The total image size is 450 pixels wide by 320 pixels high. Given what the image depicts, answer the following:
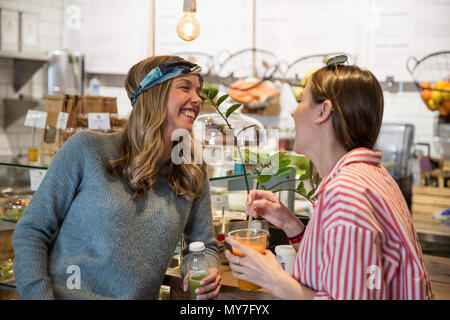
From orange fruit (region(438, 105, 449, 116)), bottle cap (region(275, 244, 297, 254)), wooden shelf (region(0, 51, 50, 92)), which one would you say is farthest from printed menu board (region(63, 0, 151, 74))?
bottle cap (region(275, 244, 297, 254))

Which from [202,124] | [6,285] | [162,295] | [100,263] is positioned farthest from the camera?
[202,124]

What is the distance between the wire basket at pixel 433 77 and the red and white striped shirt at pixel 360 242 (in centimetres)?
319

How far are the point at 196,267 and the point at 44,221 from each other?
0.49m

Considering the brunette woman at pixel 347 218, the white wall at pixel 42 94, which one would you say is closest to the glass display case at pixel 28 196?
the brunette woman at pixel 347 218

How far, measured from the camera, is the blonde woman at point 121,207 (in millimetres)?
1532

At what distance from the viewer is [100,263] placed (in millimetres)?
1533

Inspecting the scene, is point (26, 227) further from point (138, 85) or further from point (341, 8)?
point (341, 8)

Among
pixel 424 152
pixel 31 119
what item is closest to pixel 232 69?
pixel 424 152

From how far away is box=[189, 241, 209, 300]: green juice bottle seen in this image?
154 centimetres

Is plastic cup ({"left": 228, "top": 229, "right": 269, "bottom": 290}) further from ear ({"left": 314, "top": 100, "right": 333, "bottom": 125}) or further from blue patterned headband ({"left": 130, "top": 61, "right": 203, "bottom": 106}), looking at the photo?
blue patterned headband ({"left": 130, "top": 61, "right": 203, "bottom": 106})

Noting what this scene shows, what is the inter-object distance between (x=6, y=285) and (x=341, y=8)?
3.84 m

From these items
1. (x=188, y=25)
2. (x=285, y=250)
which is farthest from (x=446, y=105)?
(x=285, y=250)

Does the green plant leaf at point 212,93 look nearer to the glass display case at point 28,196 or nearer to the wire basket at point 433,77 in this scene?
the glass display case at point 28,196

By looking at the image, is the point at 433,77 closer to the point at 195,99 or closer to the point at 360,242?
the point at 195,99
